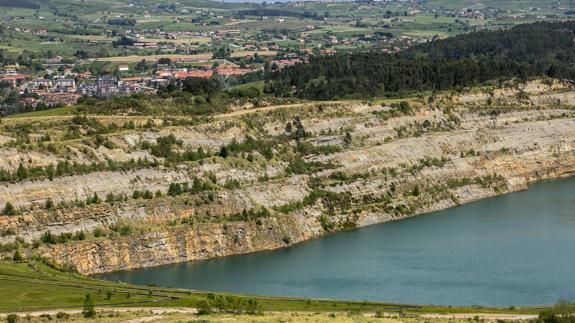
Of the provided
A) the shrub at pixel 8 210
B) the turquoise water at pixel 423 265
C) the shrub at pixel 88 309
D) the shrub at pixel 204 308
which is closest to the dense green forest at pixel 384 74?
the turquoise water at pixel 423 265

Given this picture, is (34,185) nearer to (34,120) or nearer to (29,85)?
(34,120)

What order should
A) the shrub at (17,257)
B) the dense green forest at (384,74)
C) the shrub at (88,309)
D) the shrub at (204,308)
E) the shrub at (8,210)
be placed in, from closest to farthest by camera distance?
the shrub at (88,309) < the shrub at (204,308) < the shrub at (17,257) < the shrub at (8,210) < the dense green forest at (384,74)

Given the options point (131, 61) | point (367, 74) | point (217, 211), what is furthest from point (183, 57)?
point (217, 211)

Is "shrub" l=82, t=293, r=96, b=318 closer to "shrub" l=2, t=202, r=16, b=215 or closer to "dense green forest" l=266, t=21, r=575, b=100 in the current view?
"shrub" l=2, t=202, r=16, b=215

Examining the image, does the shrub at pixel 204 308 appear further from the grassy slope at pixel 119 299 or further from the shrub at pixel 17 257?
the shrub at pixel 17 257

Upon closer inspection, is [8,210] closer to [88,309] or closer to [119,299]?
[119,299]

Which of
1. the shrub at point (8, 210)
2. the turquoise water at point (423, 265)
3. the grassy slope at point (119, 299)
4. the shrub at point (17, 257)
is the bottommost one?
the turquoise water at point (423, 265)

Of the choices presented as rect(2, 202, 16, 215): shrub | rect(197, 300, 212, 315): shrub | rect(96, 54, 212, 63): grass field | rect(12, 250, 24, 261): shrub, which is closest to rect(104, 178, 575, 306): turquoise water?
rect(12, 250, 24, 261): shrub
